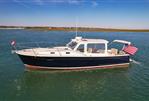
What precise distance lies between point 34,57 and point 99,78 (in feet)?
17.9

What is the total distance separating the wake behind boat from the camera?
16828 mm

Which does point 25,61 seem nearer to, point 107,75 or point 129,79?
point 107,75

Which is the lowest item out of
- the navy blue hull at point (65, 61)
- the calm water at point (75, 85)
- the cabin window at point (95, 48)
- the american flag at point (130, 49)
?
the calm water at point (75, 85)

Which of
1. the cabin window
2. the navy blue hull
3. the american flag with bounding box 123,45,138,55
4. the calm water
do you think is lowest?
the calm water

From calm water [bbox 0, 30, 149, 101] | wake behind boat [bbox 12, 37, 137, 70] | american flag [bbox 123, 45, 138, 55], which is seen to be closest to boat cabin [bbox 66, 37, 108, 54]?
wake behind boat [bbox 12, 37, 137, 70]

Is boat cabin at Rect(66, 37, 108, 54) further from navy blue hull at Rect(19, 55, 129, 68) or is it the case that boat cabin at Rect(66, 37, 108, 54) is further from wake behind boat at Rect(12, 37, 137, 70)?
navy blue hull at Rect(19, 55, 129, 68)

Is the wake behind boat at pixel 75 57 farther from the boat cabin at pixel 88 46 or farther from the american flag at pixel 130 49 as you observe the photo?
the american flag at pixel 130 49

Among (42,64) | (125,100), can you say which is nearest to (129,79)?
(125,100)

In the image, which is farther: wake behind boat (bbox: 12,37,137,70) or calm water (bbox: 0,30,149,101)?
wake behind boat (bbox: 12,37,137,70)

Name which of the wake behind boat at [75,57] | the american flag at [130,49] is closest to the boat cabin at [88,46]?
the wake behind boat at [75,57]

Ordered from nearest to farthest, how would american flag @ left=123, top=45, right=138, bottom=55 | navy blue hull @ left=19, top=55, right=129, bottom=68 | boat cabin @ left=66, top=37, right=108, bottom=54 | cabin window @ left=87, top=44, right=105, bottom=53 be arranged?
navy blue hull @ left=19, top=55, right=129, bottom=68, boat cabin @ left=66, top=37, right=108, bottom=54, cabin window @ left=87, top=44, right=105, bottom=53, american flag @ left=123, top=45, right=138, bottom=55

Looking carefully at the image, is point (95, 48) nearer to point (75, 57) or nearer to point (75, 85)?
point (75, 57)

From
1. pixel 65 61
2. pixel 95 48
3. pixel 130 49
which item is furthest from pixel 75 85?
pixel 130 49

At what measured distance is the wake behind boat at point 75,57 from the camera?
1683 cm
